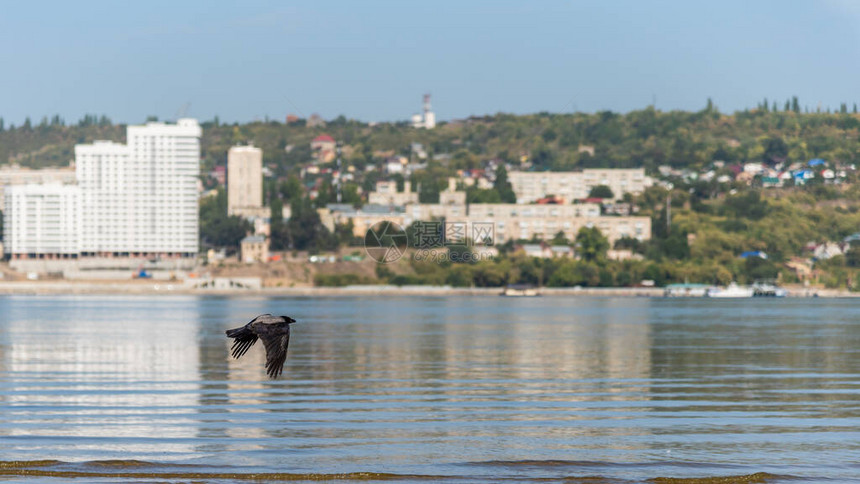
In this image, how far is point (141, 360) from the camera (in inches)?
1864

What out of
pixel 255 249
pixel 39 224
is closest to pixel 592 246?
pixel 255 249

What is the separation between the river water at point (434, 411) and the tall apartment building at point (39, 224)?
424 feet

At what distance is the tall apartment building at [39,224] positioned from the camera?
183750mm

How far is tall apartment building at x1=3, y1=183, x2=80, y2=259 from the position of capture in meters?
184

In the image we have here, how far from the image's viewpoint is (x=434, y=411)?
31078mm

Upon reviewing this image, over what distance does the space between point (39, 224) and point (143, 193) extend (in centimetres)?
1675

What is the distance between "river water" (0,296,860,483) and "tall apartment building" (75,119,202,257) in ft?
431

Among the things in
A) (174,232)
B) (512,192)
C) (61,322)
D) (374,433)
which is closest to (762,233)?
(512,192)

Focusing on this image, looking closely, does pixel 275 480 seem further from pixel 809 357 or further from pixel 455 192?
pixel 455 192

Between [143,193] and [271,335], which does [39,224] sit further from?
[271,335]

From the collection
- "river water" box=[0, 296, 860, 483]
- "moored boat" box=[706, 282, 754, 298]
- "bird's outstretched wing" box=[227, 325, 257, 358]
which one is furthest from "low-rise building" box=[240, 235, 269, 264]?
"bird's outstretched wing" box=[227, 325, 257, 358]

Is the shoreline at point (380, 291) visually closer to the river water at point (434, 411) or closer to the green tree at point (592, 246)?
the green tree at point (592, 246)

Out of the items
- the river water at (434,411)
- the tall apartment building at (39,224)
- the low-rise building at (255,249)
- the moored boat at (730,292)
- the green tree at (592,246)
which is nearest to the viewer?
the river water at (434,411)

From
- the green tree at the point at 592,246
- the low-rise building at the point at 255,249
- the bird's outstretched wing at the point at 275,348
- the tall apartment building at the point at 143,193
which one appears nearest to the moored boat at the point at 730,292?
the green tree at the point at 592,246
